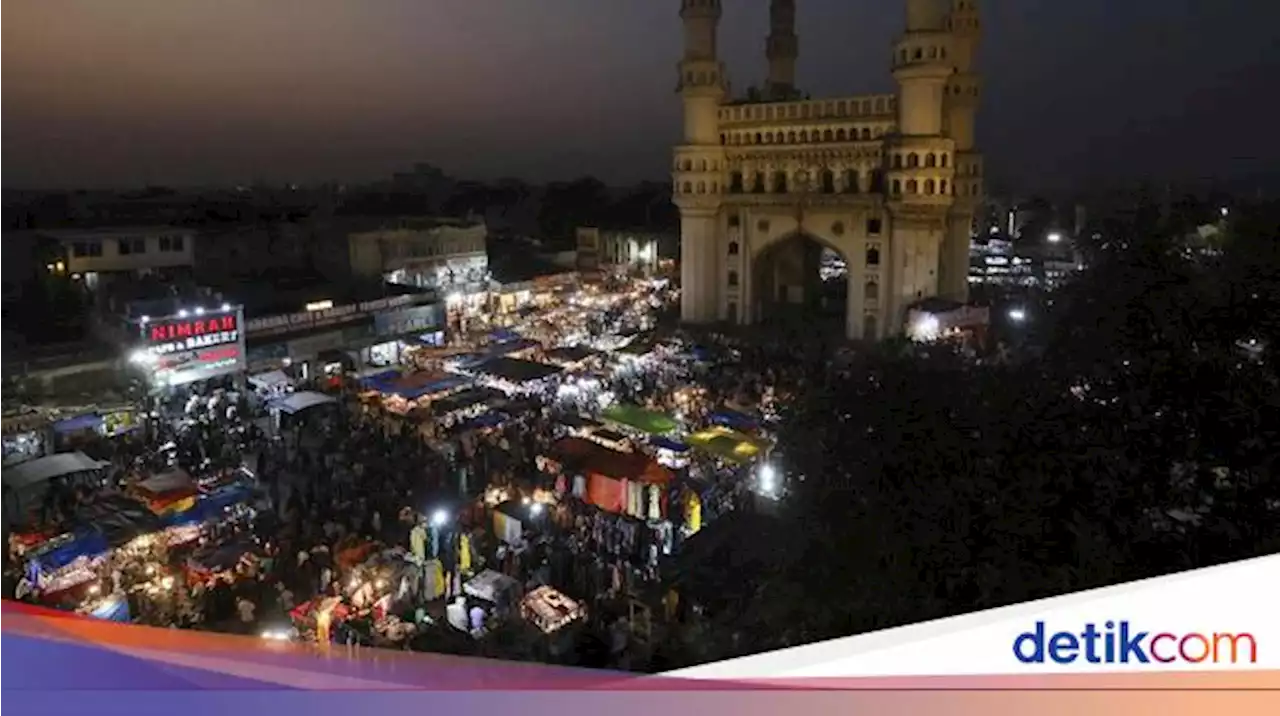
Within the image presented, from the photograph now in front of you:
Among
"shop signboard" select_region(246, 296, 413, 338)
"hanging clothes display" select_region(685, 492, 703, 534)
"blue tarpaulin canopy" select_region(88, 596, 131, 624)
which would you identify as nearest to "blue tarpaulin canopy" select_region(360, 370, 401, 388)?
"shop signboard" select_region(246, 296, 413, 338)

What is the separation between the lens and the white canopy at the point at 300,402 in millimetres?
13055

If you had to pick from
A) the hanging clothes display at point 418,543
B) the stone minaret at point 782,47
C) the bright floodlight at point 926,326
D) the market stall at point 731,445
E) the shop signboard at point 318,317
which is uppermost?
the stone minaret at point 782,47

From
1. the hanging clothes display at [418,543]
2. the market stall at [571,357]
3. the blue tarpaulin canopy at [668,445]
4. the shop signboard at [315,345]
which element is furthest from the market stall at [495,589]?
the shop signboard at [315,345]

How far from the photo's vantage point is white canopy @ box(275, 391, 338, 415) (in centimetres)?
A: 1305

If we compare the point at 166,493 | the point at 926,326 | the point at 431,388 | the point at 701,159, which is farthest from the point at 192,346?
the point at 926,326

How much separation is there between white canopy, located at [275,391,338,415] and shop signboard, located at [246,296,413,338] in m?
4.13

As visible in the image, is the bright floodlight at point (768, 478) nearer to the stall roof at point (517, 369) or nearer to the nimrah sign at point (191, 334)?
the stall roof at point (517, 369)

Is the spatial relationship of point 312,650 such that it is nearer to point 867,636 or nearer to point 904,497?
point 867,636

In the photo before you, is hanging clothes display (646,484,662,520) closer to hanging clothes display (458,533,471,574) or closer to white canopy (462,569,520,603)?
hanging clothes display (458,533,471,574)

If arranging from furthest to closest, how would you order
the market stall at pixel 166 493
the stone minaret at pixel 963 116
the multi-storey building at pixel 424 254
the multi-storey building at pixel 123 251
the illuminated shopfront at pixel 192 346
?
the multi-storey building at pixel 424 254
the stone minaret at pixel 963 116
the multi-storey building at pixel 123 251
the illuminated shopfront at pixel 192 346
the market stall at pixel 166 493

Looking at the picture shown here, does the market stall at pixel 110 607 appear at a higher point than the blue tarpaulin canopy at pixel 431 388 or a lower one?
lower

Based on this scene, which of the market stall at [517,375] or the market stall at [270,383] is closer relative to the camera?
the market stall at [270,383]

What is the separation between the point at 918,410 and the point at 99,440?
11.1 m

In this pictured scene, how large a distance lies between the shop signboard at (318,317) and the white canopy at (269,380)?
1492mm
